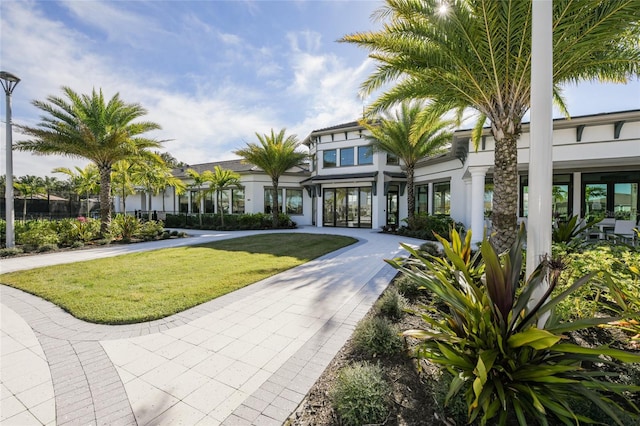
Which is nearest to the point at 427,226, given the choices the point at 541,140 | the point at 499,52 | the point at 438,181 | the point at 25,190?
the point at 438,181

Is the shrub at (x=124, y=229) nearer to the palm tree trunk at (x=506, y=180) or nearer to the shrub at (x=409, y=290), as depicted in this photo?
the shrub at (x=409, y=290)

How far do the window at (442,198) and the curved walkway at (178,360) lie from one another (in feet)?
43.2

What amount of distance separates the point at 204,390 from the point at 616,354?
3.37 meters

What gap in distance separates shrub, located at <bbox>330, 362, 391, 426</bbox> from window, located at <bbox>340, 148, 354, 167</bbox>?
728 inches

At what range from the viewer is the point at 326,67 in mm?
9219

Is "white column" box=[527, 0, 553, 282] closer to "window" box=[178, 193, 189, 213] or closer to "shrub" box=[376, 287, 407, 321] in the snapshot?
"shrub" box=[376, 287, 407, 321]

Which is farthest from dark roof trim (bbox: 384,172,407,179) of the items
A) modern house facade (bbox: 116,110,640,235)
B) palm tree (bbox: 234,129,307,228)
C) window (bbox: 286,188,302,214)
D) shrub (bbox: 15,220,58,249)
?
shrub (bbox: 15,220,58,249)

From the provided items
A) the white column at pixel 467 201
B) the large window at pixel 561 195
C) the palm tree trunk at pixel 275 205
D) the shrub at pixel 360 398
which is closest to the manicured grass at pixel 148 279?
the shrub at pixel 360 398

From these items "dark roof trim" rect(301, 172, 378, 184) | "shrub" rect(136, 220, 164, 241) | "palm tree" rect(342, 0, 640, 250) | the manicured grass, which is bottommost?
the manicured grass

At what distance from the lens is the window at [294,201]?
2297 cm

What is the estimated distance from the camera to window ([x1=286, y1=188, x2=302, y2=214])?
75.4 feet

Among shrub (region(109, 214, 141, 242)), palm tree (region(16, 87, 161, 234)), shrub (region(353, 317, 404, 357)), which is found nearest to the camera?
shrub (region(353, 317, 404, 357))

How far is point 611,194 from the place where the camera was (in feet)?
41.1

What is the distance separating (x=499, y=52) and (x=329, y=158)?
16.0m
